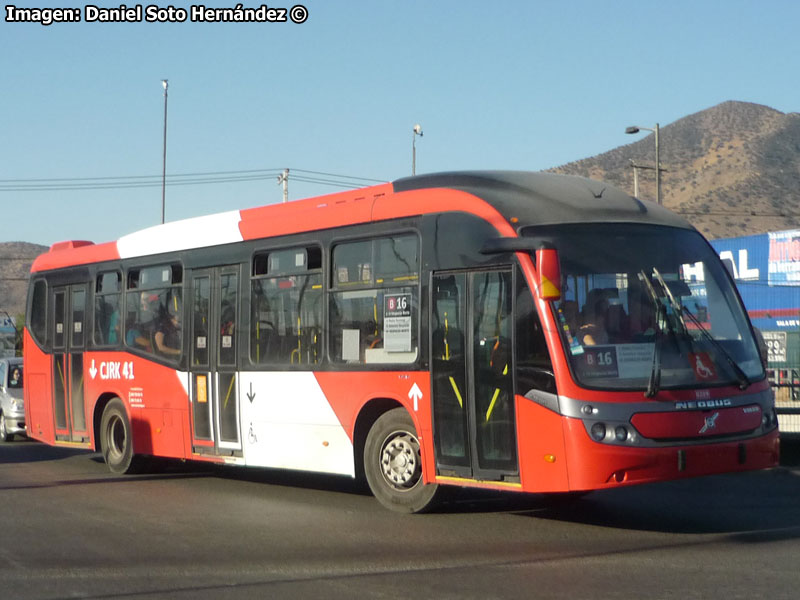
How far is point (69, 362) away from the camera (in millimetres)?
17734

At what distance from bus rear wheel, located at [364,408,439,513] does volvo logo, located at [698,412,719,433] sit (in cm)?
269

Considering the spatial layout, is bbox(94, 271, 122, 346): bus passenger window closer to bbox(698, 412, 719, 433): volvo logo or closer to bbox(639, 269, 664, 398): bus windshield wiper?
Result: bbox(639, 269, 664, 398): bus windshield wiper

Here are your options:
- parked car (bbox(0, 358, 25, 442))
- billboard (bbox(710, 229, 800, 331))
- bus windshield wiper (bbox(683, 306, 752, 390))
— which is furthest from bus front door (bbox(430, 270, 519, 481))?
billboard (bbox(710, 229, 800, 331))

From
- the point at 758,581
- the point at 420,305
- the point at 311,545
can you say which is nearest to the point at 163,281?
the point at 420,305

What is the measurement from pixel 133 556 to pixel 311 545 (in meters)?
1.44

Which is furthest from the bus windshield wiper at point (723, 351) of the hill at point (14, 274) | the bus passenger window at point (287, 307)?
the hill at point (14, 274)

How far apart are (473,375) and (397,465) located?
60.0 inches

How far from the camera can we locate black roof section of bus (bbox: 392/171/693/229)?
10438 mm

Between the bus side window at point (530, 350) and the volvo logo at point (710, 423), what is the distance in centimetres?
131

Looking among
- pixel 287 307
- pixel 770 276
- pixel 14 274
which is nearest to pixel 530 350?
pixel 287 307

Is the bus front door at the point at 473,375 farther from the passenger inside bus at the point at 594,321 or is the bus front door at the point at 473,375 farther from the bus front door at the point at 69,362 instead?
the bus front door at the point at 69,362

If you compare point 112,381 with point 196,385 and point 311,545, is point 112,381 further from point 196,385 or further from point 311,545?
point 311,545

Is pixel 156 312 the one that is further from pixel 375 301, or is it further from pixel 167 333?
pixel 375 301

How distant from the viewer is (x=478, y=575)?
8281mm
